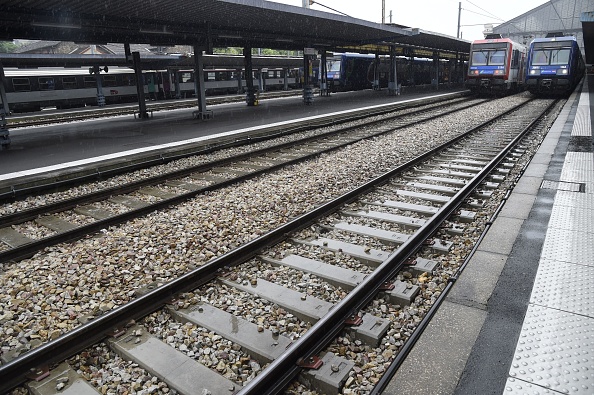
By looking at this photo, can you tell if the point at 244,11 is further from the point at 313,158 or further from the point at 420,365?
the point at 420,365

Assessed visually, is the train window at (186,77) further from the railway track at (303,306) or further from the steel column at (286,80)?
the railway track at (303,306)

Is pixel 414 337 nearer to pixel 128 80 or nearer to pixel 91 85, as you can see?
pixel 91 85

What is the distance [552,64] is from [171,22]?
2148 centimetres

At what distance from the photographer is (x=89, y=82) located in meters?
28.9

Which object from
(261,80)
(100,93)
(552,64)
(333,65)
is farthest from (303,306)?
(261,80)

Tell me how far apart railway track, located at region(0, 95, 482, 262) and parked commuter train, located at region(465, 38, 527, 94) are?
17980 mm

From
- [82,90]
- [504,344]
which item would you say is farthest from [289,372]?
[82,90]

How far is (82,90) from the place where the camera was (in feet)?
93.4

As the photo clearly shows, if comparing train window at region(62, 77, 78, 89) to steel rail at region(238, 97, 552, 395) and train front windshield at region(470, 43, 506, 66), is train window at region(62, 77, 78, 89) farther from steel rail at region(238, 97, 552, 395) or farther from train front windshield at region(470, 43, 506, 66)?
steel rail at region(238, 97, 552, 395)

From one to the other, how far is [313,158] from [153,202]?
436cm

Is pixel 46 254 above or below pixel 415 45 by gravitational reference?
below

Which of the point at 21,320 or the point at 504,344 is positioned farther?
the point at 21,320

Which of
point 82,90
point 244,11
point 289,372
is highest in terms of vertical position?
point 244,11

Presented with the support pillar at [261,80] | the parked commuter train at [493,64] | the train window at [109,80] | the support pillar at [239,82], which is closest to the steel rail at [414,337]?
the parked commuter train at [493,64]
